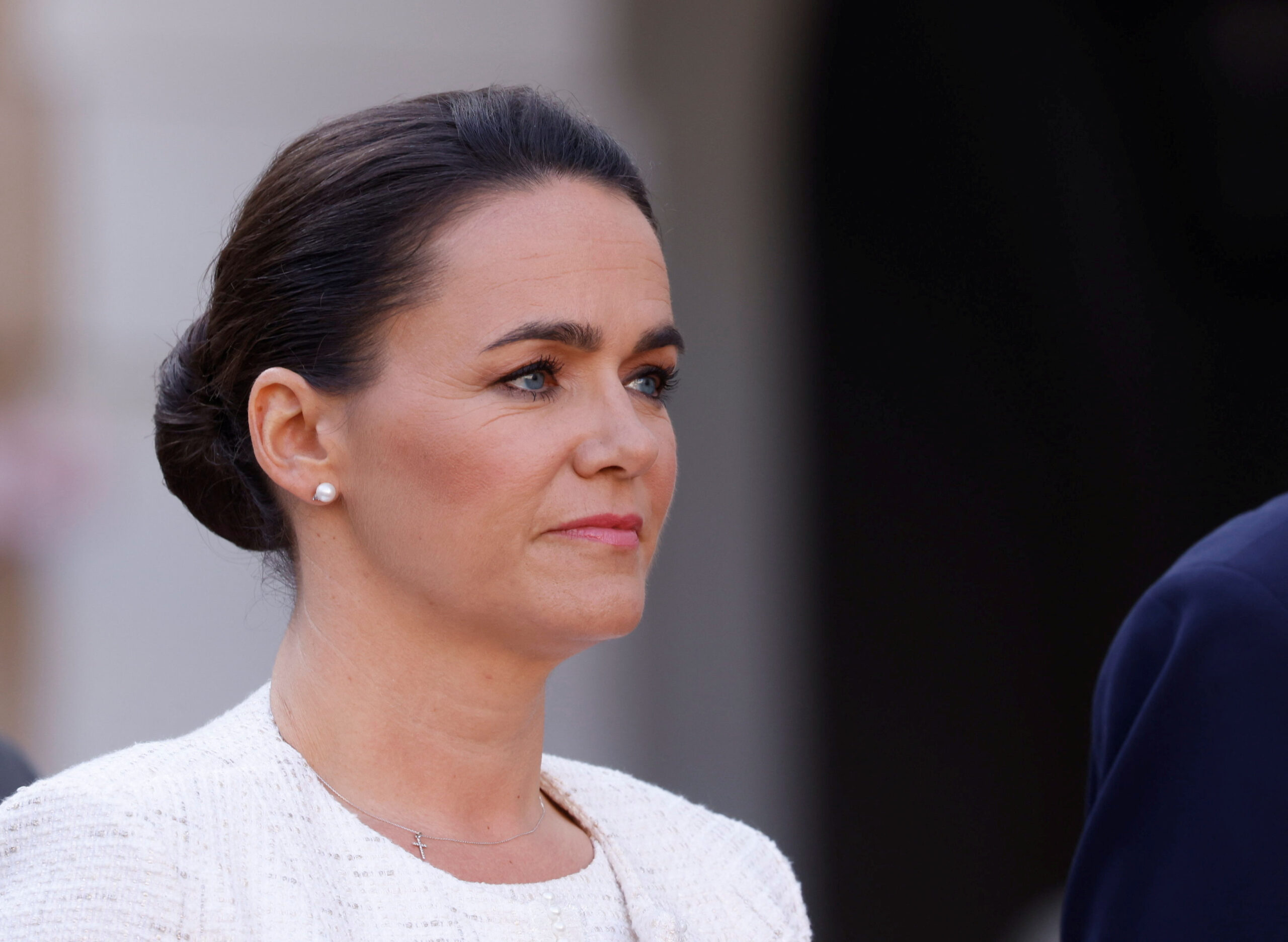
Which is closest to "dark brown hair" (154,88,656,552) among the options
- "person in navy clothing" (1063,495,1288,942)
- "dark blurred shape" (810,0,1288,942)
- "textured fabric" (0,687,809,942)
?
"textured fabric" (0,687,809,942)

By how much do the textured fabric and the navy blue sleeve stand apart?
1.61 feet

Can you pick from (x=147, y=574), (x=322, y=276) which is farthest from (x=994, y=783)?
(x=322, y=276)

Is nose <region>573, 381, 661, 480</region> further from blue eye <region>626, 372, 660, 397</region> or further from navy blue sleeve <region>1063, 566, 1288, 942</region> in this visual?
navy blue sleeve <region>1063, 566, 1288, 942</region>

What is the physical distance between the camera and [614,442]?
187cm

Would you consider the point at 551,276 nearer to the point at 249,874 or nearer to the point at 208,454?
the point at 208,454

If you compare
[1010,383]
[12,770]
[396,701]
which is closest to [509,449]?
[396,701]

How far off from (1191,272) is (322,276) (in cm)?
377

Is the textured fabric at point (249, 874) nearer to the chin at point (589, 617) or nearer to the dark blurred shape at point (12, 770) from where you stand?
the chin at point (589, 617)

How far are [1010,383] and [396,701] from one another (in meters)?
3.74

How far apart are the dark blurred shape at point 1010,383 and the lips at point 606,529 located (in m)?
3.47

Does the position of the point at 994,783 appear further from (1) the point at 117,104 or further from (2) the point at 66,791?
(2) the point at 66,791

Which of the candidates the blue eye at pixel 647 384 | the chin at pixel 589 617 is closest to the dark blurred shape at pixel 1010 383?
the blue eye at pixel 647 384

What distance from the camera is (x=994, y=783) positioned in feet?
17.4

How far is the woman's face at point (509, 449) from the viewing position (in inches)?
72.5
